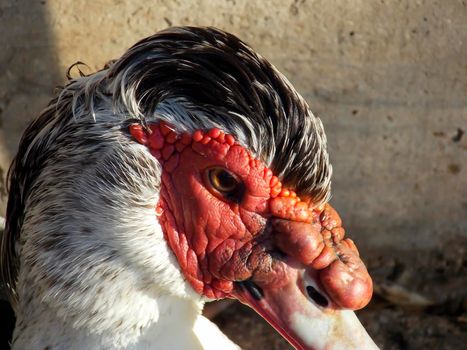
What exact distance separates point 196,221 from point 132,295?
236 mm

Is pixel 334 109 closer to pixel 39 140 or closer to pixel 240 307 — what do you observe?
pixel 240 307

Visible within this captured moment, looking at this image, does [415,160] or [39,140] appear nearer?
[39,140]

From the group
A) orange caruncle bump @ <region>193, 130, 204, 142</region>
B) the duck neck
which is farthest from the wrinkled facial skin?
the duck neck

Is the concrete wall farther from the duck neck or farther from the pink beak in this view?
the pink beak

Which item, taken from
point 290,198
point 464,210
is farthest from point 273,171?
point 464,210

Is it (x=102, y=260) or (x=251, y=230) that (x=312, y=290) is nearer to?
(x=251, y=230)

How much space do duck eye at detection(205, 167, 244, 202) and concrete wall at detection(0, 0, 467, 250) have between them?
5.22ft

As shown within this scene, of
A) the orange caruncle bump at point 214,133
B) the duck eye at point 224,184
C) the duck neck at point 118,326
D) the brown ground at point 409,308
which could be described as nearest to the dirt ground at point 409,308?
the brown ground at point 409,308

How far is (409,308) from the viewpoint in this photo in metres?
3.59

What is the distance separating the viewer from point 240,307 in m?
3.59

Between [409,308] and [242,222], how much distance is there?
1939 mm

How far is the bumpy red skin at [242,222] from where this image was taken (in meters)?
1.82

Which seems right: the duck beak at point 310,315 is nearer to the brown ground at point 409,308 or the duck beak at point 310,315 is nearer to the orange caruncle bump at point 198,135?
the orange caruncle bump at point 198,135

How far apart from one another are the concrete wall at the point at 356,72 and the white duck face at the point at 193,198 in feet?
4.69
